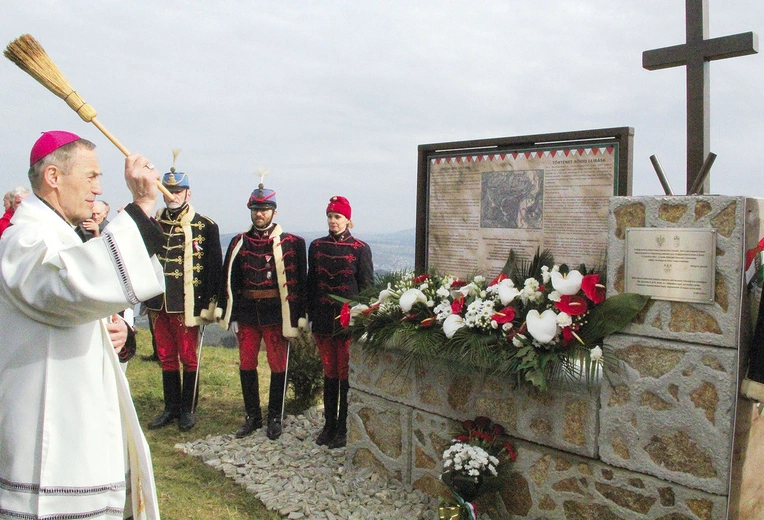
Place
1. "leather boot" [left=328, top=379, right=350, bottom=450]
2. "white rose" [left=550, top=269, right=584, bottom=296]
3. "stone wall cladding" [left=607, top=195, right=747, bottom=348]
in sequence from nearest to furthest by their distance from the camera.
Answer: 1. "stone wall cladding" [left=607, top=195, right=747, bottom=348]
2. "white rose" [left=550, top=269, right=584, bottom=296]
3. "leather boot" [left=328, top=379, right=350, bottom=450]

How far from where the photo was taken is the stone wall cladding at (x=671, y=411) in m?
2.83

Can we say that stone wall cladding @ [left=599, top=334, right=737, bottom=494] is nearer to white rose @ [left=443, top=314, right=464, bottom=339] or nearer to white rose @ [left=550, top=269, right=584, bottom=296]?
white rose @ [left=550, top=269, right=584, bottom=296]

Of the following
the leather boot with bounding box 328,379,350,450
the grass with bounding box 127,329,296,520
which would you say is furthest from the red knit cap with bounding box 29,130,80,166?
the leather boot with bounding box 328,379,350,450

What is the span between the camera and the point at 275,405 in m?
5.37

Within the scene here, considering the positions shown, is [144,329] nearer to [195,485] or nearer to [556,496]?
[195,485]

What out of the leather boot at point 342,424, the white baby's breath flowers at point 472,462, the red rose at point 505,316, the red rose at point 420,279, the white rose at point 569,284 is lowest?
the leather boot at point 342,424

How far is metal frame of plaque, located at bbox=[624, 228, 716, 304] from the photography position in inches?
112

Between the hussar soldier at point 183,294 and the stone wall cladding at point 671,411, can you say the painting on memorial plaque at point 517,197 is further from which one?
the hussar soldier at point 183,294

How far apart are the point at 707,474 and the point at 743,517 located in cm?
40

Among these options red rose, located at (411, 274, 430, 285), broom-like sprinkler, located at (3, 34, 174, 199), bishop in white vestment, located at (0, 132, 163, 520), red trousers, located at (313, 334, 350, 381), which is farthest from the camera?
red trousers, located at (313, 334, 350, 381)

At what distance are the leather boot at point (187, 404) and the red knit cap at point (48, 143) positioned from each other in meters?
3.67

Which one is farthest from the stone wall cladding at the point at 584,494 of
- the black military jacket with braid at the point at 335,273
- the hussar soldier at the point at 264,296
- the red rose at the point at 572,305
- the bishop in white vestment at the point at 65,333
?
the hussar soldier at the point at 264,296

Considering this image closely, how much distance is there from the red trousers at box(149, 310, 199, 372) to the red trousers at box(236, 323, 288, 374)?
0.53 meters

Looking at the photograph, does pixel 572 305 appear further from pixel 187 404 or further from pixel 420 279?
pixel 187 404
